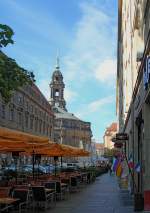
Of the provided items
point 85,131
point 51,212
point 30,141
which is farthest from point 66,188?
point 85,131

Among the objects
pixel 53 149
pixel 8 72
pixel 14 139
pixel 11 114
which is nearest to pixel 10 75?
pixel 8 72

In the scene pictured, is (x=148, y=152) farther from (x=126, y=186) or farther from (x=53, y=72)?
(x=53, y=72)

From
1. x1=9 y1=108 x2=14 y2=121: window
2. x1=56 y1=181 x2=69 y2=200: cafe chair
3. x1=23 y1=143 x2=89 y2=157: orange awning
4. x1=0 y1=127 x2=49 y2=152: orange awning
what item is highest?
x1=9 y1=108 x2=14 y2=121: window

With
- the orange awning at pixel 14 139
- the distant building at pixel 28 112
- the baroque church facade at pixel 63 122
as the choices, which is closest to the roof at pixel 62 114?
the baroque church facade at pixel 63 122

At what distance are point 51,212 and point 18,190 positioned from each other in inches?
71.4

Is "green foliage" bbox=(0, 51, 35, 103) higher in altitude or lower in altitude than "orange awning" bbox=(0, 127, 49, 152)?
higher

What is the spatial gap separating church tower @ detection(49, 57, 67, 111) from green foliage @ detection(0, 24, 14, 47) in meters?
155

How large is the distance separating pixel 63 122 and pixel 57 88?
17.0m

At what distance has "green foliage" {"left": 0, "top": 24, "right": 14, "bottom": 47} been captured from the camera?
40.5 ft

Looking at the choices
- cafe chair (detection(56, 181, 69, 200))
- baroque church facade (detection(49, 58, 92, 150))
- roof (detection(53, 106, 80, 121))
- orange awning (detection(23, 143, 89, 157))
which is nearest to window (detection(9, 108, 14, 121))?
orange awning (detection(23, 143, 89, 157))

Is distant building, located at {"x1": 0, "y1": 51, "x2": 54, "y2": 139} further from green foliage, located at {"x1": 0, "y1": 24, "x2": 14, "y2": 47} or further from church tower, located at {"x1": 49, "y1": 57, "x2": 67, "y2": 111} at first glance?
green foliage, located at {"x1": 0, "y1": 24, "x2": 14, "y2": 47}

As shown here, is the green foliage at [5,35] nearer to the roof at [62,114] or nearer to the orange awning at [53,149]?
the orange awning at [53,149]

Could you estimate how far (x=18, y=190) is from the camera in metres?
17.9

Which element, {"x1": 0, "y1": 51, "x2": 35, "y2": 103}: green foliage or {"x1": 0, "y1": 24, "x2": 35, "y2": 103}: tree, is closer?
{"x1": 0, "y1": 24, "x2": 35, "y2": 103}: tree
